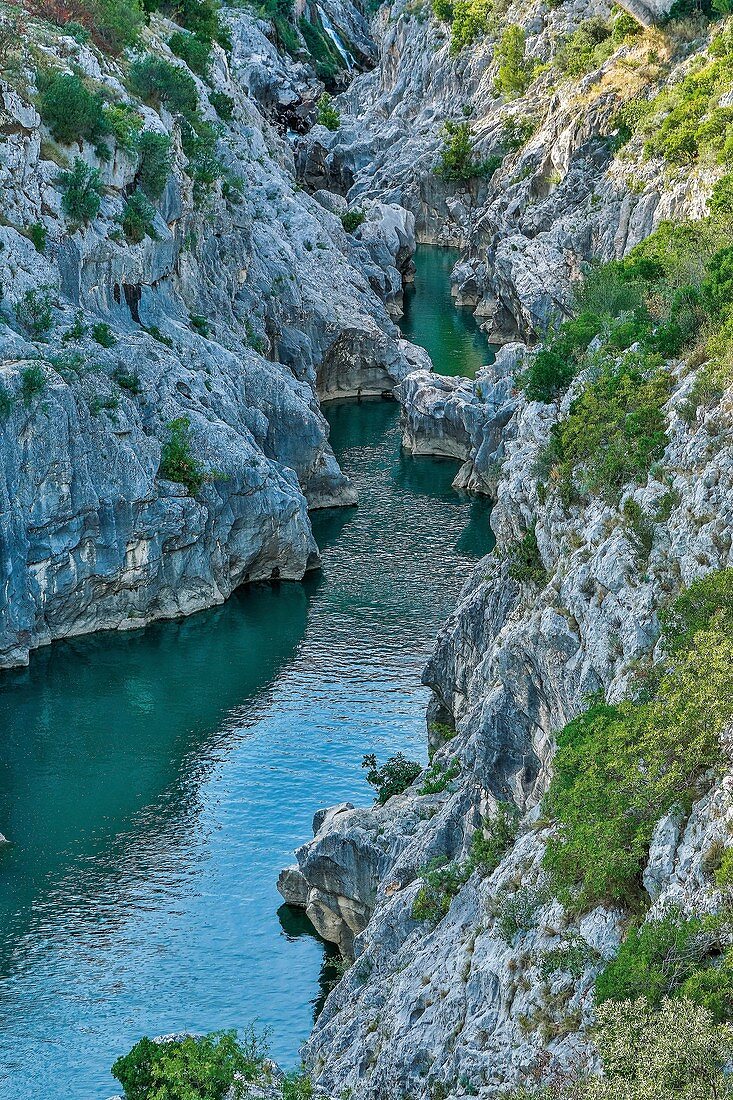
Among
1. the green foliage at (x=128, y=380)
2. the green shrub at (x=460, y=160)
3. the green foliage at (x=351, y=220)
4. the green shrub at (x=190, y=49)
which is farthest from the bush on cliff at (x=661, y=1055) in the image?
the green shrub at (x=460, y=160)

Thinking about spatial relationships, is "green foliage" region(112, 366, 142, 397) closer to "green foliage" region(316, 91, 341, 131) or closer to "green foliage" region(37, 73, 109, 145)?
"green foliage" region(37, 73, 109, 145)

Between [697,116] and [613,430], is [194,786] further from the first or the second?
[697,116]

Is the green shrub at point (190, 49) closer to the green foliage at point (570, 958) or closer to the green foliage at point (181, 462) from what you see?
the green foliage at point (181, 462)

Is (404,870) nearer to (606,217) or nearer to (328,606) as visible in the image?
(328,606)

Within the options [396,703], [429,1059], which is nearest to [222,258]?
[396,703]

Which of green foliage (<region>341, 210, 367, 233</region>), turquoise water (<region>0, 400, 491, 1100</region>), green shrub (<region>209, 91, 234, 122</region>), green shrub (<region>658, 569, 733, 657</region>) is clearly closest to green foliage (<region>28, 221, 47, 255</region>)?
turquoise water (<region>0, 400, 491, 1100</region>)
